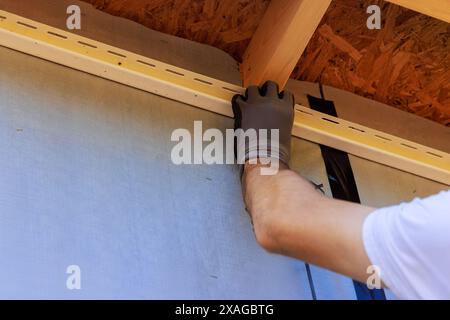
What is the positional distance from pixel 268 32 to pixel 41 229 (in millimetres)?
803

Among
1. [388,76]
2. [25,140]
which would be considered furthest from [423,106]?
[25,140]

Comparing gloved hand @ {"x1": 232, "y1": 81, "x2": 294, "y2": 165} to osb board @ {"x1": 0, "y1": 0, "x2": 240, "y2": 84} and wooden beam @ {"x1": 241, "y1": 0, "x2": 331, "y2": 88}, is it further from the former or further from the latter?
osb board @ {"x1": 0, "y1": 0, "x2": 240, "y2": 84}

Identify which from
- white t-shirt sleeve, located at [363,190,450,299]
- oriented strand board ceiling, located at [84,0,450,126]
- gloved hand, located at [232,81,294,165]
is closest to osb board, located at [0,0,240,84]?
oriented strand board ceiling, located at [84,0,450,126]

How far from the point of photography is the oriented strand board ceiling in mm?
1914

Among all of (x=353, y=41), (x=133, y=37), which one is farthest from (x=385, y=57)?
(x=133, y=37)

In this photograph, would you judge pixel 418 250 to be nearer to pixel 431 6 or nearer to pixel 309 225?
pixel 309 225

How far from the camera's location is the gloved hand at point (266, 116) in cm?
165

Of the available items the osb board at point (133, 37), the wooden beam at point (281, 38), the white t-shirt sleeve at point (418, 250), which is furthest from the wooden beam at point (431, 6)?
the white t-shirt sleeve at point (418, 250)

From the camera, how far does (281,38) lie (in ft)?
5.75

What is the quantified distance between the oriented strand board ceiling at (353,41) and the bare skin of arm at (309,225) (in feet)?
2.07

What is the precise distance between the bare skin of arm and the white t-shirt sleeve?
0.06 meters

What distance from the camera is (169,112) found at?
1.78m

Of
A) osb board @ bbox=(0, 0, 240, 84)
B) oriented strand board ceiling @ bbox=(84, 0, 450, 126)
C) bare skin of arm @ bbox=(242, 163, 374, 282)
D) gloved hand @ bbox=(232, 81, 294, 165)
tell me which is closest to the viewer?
bare skin of arm @ bbox=(242, 163, 374, 282)

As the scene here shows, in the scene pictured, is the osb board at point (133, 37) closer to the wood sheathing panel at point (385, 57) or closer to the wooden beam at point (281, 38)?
the wooden beam at point (281, 38)
